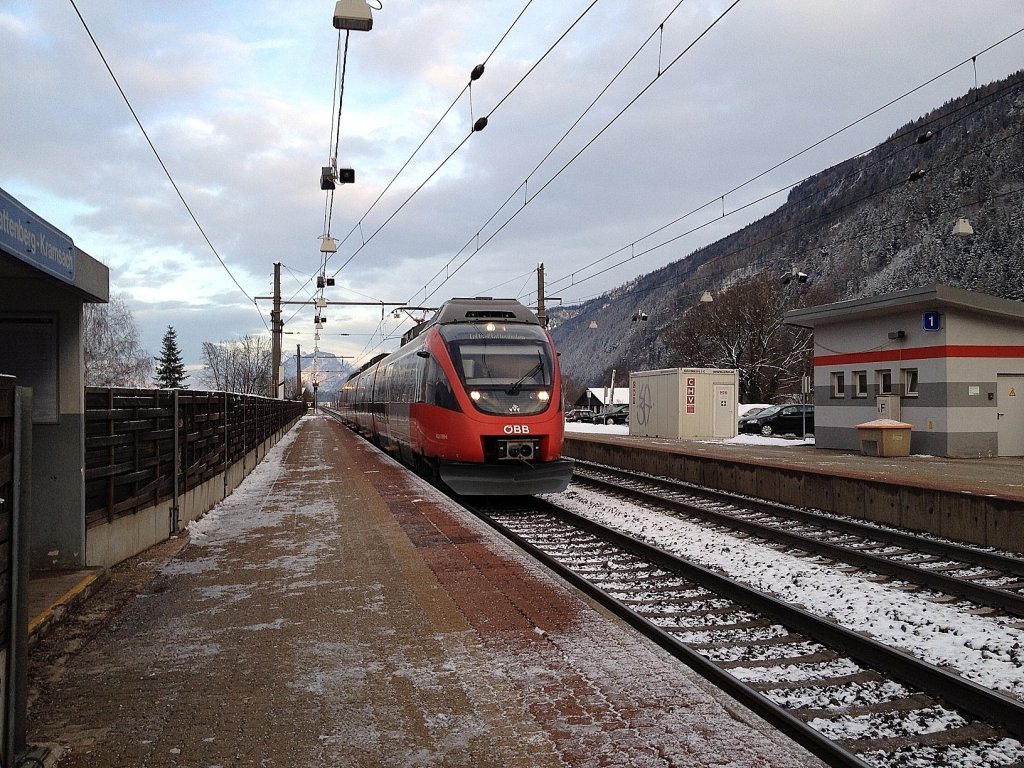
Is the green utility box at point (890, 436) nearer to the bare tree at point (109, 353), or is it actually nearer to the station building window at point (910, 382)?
the station building window at point (910, 382)

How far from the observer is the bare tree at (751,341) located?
54.4 metres

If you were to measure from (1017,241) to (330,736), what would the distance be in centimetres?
10759

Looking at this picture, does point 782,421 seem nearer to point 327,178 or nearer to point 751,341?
point 751,341

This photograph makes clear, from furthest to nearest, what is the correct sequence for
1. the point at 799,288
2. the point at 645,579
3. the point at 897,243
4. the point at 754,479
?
the point at 897,243 → the point at 799,288 → the point at 754,479 → the point at 645,579

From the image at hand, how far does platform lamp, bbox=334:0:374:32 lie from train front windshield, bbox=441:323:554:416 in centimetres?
547

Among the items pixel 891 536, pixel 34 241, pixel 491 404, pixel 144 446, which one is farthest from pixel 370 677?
pixel 491 404

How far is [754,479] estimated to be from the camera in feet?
49.6

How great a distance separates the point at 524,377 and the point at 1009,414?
16913 millimetres

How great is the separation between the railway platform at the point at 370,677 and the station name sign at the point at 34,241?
2.35m

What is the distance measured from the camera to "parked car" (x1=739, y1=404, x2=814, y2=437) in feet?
131

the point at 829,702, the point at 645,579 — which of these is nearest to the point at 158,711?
the point at 829,702

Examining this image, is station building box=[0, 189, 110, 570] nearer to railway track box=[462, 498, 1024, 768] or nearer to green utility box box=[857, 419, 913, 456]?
railway track box=[462, 498, 1024, 768]

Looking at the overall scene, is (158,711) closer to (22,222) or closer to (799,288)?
(22,222)

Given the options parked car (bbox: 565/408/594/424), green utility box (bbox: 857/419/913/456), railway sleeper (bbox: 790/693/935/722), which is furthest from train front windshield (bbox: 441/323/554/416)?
parked car (bbox: 565/408/594/424)
